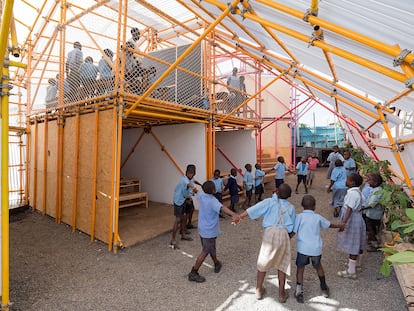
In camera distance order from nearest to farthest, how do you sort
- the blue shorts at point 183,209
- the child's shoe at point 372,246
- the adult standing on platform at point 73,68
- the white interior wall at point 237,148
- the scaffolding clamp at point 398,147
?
the scaffolding clamp at point 398,147 < the child's shoe at point 372,246 < the blue shorts at point 183,209 < the adult standing on platform at point 73,68 < the white interior wall at point 237,148

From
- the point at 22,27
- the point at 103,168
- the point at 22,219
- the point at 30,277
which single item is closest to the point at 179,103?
the point at 103,168

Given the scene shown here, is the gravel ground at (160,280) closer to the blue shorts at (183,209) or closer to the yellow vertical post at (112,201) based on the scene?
the yellow vertical post at (112,201)

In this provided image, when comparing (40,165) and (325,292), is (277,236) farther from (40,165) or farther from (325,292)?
(40,165)

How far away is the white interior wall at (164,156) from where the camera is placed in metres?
7.03

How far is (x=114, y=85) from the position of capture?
4.79 meters

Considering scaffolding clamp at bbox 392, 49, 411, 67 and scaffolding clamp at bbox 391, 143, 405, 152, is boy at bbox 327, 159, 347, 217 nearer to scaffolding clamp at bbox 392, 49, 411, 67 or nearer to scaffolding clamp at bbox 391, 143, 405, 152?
scaffolding clamp at bbox 391, 143, 405, 152

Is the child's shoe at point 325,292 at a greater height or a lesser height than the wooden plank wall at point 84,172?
lesser

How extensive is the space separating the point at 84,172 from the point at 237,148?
6002mm

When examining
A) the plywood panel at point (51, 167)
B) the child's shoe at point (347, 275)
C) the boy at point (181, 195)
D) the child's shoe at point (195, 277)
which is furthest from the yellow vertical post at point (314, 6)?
the plywood panel at point (51, 167)

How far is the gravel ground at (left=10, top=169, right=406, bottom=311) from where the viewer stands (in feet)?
10.4

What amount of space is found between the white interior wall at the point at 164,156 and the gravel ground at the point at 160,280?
2459mm

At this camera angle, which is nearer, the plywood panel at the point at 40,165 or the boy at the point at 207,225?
the boy at the point at 207,225

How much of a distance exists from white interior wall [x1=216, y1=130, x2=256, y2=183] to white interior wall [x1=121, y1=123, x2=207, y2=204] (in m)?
2.98

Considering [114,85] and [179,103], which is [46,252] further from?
[179,103]
